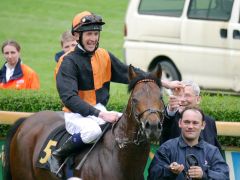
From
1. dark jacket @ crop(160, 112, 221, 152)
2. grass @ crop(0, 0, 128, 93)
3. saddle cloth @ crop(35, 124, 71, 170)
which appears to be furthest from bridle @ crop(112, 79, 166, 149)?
grass @ crop(0, 0, 128, 93)

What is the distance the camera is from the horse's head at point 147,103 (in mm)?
7895

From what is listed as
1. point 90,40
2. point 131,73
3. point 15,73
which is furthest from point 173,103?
point 15,73

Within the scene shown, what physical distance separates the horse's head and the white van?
827 cm

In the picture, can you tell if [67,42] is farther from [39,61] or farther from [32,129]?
[39,61]

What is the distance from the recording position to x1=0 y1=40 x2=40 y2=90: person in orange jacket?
492 inches

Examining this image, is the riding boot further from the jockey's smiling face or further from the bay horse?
the jockey's smiling face

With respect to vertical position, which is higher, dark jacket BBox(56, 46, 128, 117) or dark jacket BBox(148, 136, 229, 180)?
dark jacket BBox(56, 46, 128, 117)

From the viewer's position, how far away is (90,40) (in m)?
8.98

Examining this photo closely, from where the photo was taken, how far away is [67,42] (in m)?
12.1

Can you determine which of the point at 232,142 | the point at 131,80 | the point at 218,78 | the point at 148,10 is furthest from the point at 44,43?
the point at 131,80

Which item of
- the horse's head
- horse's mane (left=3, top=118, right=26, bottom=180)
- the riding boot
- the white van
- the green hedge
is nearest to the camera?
the horse's head

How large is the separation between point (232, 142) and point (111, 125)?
2.18 m

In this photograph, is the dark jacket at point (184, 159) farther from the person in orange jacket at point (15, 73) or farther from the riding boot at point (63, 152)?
the person in orange jacket at point (15, 73)

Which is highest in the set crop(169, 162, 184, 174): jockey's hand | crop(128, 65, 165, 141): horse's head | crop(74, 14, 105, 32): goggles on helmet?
crop(74, 14, 105, 32): goggles on helmet
